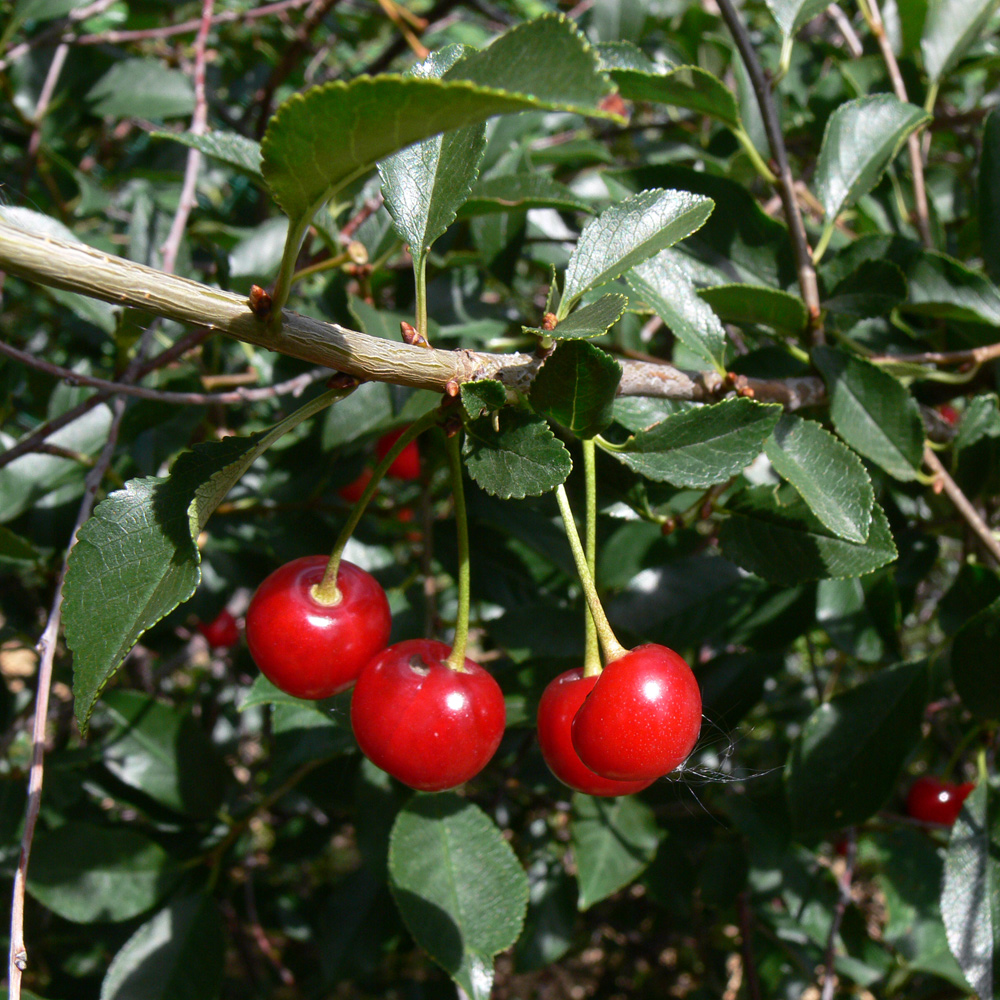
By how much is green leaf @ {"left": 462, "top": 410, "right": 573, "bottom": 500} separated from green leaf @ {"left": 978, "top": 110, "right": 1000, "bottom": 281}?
0.84m

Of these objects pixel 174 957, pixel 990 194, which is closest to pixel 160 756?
pixel 174 957

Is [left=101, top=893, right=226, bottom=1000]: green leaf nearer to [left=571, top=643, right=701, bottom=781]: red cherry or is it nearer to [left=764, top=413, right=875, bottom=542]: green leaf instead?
[left=571, top=643, right=701, bottom=781]: red cherry

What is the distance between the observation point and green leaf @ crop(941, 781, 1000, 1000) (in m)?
0.93

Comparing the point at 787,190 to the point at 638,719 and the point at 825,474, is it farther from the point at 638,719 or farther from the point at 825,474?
the point at 638,719

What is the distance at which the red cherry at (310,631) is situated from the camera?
703 mm

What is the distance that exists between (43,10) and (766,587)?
165 cm

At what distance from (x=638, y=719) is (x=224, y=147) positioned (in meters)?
0.79

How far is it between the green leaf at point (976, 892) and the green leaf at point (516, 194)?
0.93 meters

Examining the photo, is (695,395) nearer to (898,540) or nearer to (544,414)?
(544,414)

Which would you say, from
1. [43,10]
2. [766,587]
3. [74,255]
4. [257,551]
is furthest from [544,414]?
[43,10]

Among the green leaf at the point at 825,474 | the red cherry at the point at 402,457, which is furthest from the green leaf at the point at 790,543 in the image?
the red cherry at the point at 402,457

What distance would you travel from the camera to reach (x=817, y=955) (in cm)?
166

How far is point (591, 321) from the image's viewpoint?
633 mm

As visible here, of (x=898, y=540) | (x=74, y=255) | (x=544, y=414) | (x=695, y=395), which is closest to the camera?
(x=74, y=255)
